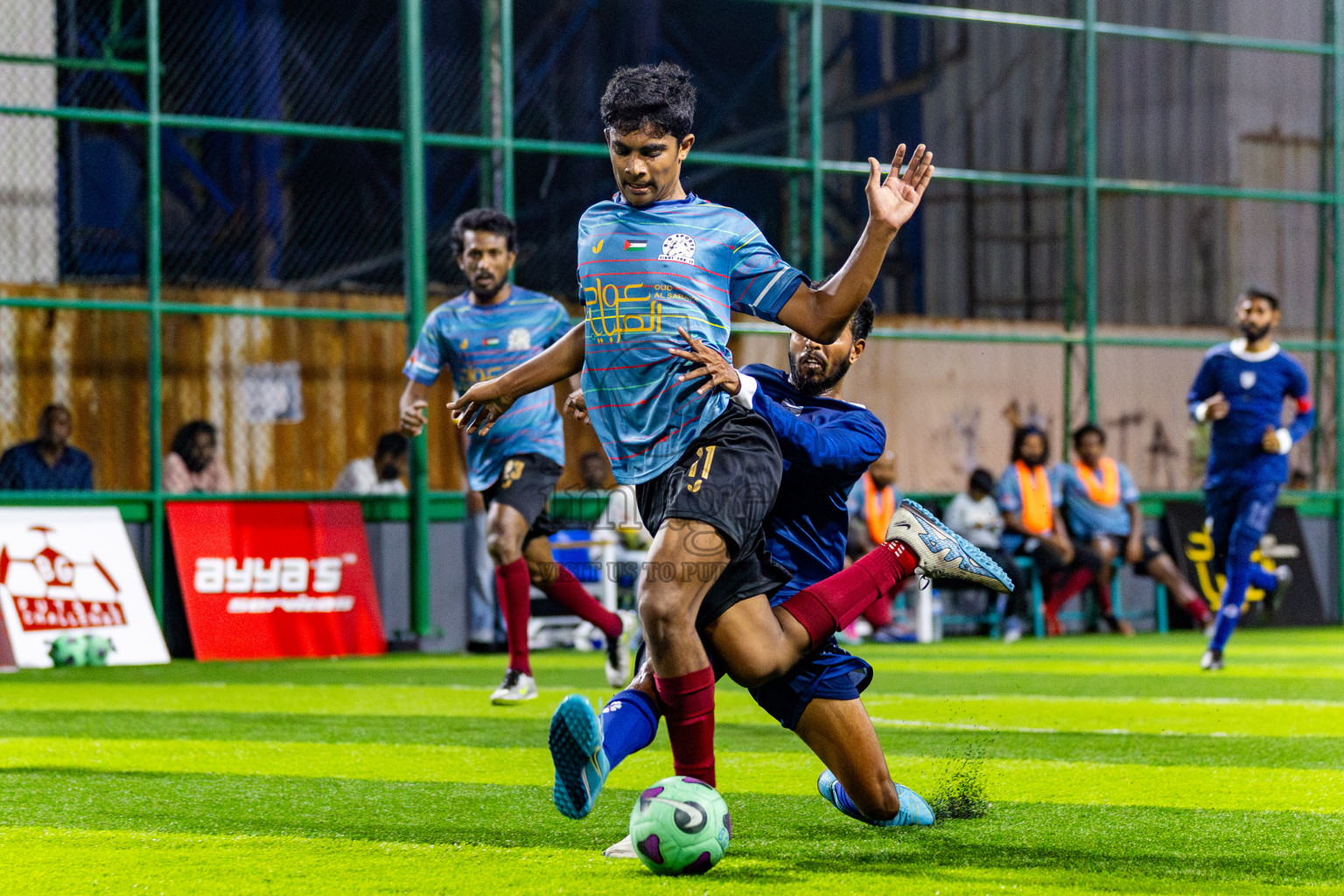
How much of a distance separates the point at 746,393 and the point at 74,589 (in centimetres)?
828

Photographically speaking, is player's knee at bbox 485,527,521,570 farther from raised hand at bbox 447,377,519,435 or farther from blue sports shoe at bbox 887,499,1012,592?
blue sports shoe at bbox 887,499,1012,592

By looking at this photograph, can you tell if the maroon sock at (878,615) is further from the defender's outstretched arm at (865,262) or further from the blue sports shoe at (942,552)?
the defender's outstretched arm at (865,262)

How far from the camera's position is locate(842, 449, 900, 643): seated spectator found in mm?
13273

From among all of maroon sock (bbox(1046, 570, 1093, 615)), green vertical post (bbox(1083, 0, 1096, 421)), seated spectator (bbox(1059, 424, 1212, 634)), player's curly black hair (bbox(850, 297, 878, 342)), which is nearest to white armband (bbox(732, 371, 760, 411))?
player's curly black hair (bbox(850, 297, 878, 342))

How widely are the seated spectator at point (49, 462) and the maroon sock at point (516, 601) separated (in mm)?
5270

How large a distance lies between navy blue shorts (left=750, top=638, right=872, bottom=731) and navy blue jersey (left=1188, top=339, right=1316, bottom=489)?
5.93 m

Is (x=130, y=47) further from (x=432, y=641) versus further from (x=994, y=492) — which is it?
(x=994, y=492)

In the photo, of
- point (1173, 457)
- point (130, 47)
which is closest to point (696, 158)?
point (130, 47)

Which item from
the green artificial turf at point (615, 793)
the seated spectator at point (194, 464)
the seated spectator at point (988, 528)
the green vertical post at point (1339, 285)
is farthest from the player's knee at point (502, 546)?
the green vertical post at point (1339, 285)

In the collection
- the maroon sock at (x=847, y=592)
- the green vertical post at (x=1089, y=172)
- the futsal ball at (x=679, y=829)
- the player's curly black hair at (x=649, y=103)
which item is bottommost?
the futsal ball at (x=679, y=829)

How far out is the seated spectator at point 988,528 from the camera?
13.9 meters

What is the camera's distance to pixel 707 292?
13.5 feet

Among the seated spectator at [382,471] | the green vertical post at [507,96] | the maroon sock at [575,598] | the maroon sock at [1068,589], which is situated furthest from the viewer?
the maroon sock at [1068,589]

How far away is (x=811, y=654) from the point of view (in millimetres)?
4191
